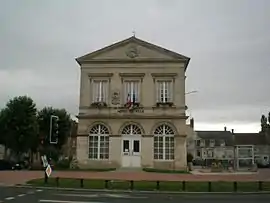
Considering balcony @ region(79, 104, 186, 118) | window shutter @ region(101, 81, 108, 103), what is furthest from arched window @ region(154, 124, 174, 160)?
window shutter @ region(101, 81, 108, 103)

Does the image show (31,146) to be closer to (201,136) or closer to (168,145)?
(168,145)

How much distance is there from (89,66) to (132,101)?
18.2 ft

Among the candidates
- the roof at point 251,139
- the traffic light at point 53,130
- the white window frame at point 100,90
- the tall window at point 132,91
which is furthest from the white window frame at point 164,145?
the roof at point 251,139

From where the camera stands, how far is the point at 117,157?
4034 cm

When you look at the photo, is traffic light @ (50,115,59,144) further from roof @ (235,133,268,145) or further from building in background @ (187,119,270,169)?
roof @ (235,133,268,145)

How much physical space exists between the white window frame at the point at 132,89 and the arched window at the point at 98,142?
3.51 meters

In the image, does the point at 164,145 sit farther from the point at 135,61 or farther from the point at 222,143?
the point at 222,143

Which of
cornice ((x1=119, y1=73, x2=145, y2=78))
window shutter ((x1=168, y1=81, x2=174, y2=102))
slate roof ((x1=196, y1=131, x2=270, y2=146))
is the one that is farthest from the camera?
slate roof ((x1=196, y1=131, x2=270, y2=146))

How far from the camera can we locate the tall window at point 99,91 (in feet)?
137

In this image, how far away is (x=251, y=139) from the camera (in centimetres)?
10431

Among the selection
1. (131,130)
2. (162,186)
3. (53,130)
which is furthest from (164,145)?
(53,130)

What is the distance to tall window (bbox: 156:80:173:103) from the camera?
4122 cm

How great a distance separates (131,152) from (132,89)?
6065mm

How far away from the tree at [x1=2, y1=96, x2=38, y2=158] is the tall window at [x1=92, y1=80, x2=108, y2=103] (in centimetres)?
960
